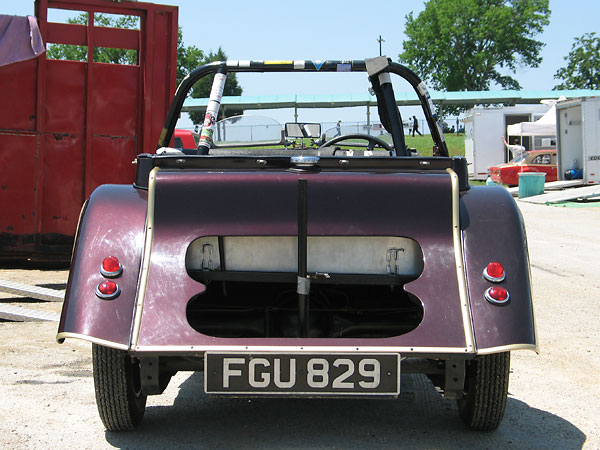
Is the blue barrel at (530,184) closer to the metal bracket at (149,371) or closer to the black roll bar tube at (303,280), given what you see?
the black roll bar tube at (303,280)

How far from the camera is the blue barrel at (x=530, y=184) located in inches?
934

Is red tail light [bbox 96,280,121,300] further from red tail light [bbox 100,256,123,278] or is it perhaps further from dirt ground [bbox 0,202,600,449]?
dirt ground [bbox 0,202,600,449]

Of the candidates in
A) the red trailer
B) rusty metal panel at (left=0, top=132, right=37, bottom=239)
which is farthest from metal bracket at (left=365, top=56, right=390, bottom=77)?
rusty metal panel at (left=0, top=132, right=37, bottom=239)

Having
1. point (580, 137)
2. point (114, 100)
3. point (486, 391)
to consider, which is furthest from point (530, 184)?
point (486, 391)

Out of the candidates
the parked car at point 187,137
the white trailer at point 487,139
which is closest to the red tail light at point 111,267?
the parked car at point 187,137

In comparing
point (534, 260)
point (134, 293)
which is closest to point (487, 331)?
point (134, 293)

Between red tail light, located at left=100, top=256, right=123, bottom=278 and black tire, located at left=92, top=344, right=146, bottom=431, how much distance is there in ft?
0.99

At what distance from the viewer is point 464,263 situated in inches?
136

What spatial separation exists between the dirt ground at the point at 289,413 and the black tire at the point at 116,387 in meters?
0.09

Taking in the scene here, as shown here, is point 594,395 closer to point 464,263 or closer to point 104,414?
point 464,263

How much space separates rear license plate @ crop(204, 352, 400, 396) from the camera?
3168mm

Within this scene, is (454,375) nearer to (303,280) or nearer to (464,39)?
(303,280)

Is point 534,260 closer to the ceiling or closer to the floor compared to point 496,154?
closer to the floor

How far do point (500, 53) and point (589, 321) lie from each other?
249 feet
